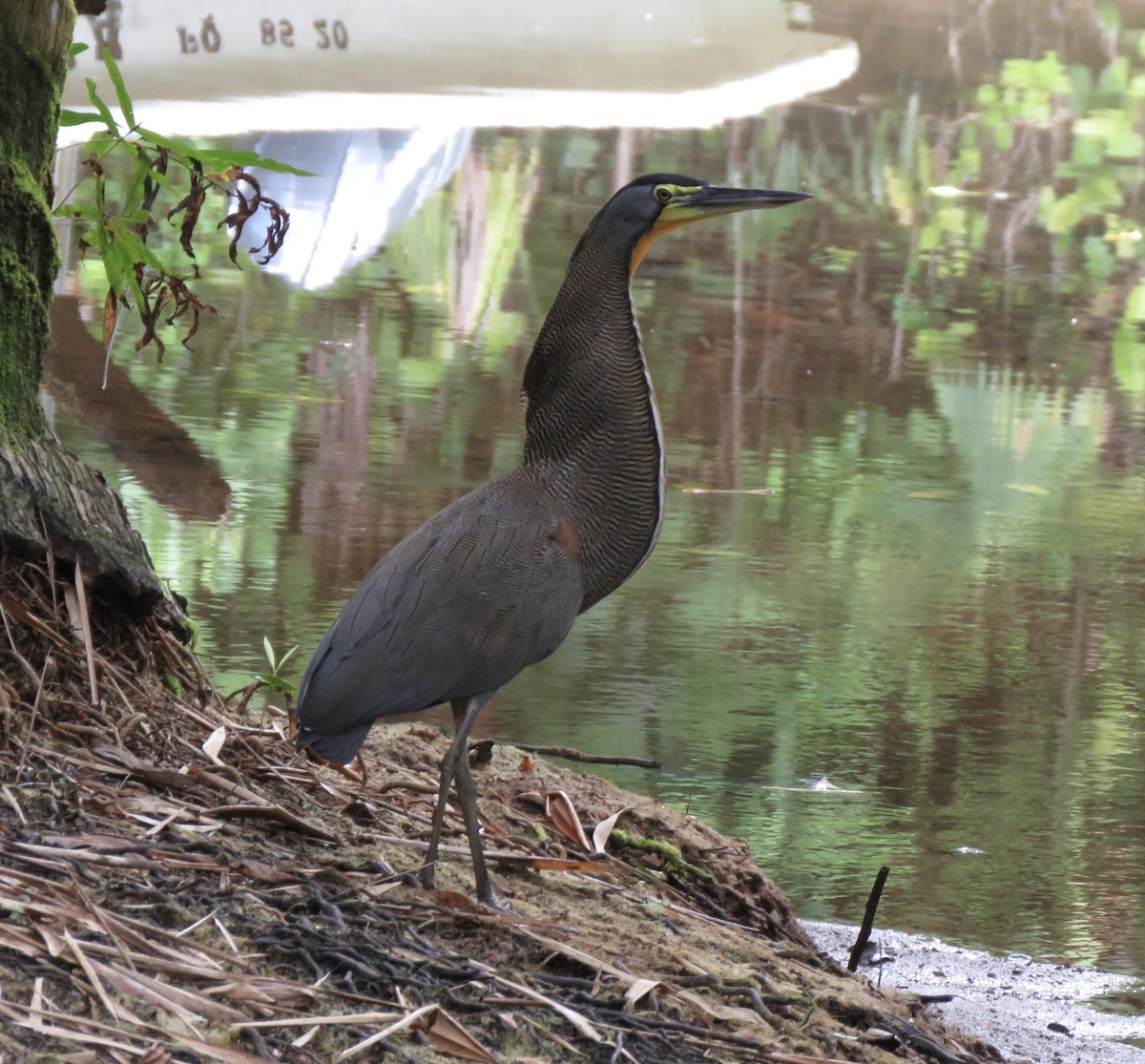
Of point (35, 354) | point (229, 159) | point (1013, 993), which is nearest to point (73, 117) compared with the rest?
point (229, 159)

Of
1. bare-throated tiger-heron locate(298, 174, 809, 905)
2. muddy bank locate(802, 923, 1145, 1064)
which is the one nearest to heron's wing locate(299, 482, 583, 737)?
bare-throated tiger-heron locate(298, 174, 809, 905)

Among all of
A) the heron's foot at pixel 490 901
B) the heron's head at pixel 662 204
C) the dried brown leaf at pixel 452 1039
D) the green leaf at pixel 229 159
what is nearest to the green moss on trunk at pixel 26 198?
the green leaf at pixel 229 159


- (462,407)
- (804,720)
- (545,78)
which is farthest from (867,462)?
(545,78)

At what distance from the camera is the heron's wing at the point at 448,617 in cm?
348

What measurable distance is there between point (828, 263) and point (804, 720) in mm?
5369

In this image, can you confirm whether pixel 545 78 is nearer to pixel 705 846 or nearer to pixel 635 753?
pixel 635 753

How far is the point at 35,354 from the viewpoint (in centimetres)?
378

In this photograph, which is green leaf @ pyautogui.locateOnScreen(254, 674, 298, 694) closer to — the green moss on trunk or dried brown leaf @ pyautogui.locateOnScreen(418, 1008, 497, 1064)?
the green moss on trunk

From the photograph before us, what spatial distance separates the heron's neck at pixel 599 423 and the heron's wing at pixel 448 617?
91 millimetres

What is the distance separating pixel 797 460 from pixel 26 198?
13.8 ft

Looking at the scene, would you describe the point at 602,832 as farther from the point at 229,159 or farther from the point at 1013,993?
the point at 229,159

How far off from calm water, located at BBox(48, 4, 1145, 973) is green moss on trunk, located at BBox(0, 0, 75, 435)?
1.74 metres

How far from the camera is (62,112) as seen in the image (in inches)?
160

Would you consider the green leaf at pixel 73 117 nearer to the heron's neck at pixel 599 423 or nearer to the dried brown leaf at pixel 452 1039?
the heron's neck at pixel 599 423
